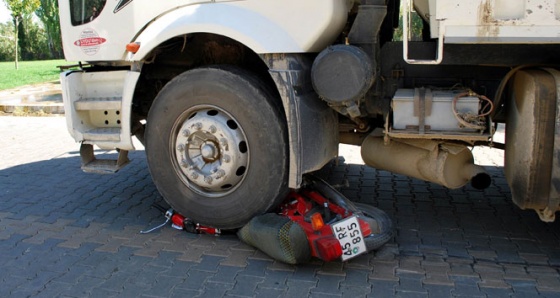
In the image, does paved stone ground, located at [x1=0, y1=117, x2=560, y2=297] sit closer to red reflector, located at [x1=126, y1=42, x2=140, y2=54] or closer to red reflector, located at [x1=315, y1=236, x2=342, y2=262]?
red reflector, located at [x1=315, y1=236, x2=342, y2=262]

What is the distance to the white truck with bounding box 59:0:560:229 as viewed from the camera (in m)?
3.37

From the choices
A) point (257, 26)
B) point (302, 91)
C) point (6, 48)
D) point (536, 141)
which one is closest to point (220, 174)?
point (302, 91)

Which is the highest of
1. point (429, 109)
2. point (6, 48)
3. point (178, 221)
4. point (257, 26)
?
point (6, 48)

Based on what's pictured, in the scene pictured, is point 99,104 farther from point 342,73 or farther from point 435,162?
point 435,162

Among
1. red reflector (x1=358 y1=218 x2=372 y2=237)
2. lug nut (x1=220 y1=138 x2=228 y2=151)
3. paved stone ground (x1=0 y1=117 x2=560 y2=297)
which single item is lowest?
paved stone ground (x1=0 y1=117 x2=560 y2=297)

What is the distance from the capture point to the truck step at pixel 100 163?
4.68m

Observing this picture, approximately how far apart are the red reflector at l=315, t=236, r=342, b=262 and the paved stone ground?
127mm

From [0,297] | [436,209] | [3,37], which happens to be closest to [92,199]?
[0,297]

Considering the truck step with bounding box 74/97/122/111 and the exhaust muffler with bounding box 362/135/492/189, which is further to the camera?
the truck step with bounding box 74/97/122/111

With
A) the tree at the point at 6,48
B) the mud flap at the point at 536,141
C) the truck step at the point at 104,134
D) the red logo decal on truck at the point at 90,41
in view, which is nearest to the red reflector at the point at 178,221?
the truck step at the point at 104,134

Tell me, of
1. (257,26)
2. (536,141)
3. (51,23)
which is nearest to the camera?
(536,141)

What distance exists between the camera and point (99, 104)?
4.50m

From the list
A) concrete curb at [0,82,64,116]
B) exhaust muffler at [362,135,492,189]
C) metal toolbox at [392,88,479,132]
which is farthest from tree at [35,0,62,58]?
metal toolbox at [392,88,479,132]

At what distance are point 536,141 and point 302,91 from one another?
5.36 feet
